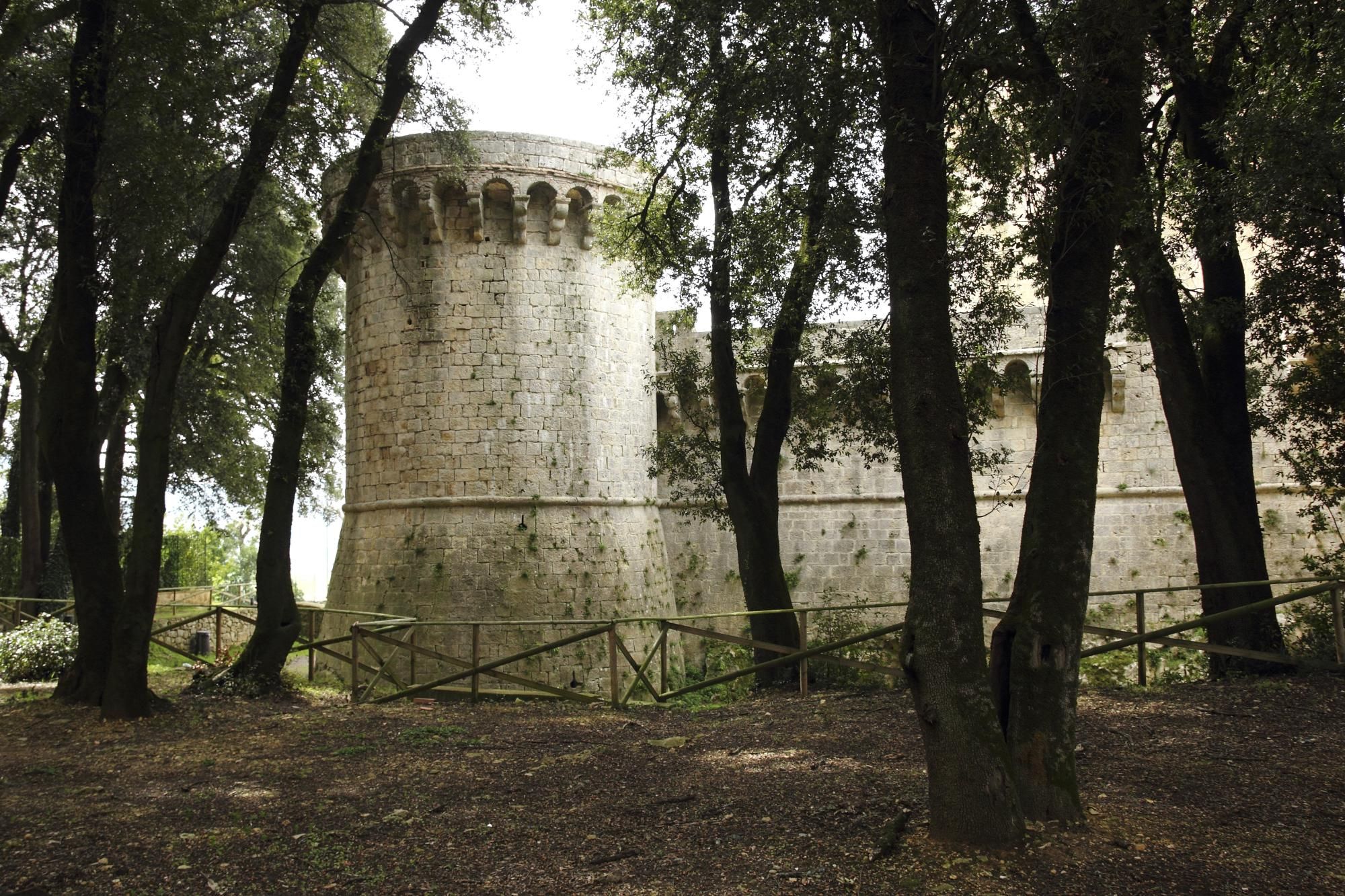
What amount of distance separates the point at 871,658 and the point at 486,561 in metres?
4.85

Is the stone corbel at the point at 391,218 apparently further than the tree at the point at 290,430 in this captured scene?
Yes

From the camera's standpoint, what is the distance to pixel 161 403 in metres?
7.34

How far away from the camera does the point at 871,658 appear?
38.6ft

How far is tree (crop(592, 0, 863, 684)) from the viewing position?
6.05m

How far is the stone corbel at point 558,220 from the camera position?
11.8m

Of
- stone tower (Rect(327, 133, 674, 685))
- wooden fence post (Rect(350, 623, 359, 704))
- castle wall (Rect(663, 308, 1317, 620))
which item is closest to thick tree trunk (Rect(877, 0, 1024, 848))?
wooden fence post (Rect(350, 623, 359, 704))

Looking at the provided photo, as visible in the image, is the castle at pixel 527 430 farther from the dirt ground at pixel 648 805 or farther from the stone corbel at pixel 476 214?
the dirt ground at pixel 648 805

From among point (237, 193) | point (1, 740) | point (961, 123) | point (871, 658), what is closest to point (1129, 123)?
point (961, 123)

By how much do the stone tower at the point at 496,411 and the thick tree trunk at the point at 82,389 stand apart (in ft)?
13.4

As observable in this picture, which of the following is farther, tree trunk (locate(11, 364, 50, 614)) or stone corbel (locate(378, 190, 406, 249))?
tree trunk (locate(11, 364, 50, 614))

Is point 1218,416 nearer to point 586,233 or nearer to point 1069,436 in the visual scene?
point 1069,436

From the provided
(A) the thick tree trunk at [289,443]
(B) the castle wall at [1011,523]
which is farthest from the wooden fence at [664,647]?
(B) the castle wall at [1011,523]

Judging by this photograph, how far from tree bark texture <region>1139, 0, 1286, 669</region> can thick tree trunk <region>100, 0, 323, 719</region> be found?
6894 mm

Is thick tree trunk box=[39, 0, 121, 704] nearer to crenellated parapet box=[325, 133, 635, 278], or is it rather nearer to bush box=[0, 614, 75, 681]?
bush box=[0, 614, 75, 681]
